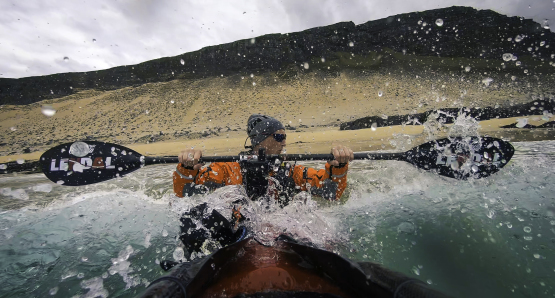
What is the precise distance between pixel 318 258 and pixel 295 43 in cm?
3661

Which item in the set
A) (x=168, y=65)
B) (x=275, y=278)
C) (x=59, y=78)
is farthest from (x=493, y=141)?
(x=59, y=78)

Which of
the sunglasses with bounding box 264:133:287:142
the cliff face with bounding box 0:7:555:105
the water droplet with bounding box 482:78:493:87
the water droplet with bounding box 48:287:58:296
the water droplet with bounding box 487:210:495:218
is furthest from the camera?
the cliff face with bounding box 0:7:555:105

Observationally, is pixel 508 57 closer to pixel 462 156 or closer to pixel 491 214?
pixel 491 214

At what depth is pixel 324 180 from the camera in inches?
117

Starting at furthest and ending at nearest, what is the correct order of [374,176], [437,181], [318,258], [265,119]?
[374,176]
[437,181]
[265,119]
[318,258]

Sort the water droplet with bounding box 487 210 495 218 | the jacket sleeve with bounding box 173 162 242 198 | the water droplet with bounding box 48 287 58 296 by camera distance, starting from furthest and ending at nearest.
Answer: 1. the water droplet with bounding box 487 210 495 218
2. the jacket sleeve with bounding box 173 162 242 198
3. the water droplet with bounding box 48 287 58 296

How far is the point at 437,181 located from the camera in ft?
15.7

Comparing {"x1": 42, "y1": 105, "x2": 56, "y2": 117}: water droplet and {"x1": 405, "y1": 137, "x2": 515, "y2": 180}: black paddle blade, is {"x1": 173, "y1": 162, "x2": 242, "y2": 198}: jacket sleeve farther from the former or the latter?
{"x1": 42, "y1": 105, "x2": 56, "y2": 117}: water droplet

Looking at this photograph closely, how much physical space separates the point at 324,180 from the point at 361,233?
35.1 inches

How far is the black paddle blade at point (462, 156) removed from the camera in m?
3.09

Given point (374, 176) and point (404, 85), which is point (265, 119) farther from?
point (404, 85)

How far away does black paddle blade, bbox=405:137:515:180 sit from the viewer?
3092 millimetres

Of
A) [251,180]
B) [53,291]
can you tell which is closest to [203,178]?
[251,180]

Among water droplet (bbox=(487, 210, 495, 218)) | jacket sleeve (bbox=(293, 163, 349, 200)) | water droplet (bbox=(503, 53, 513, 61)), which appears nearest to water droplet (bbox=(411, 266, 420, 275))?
jacket sleeve (bbox=(293, 163, 349, 200))
